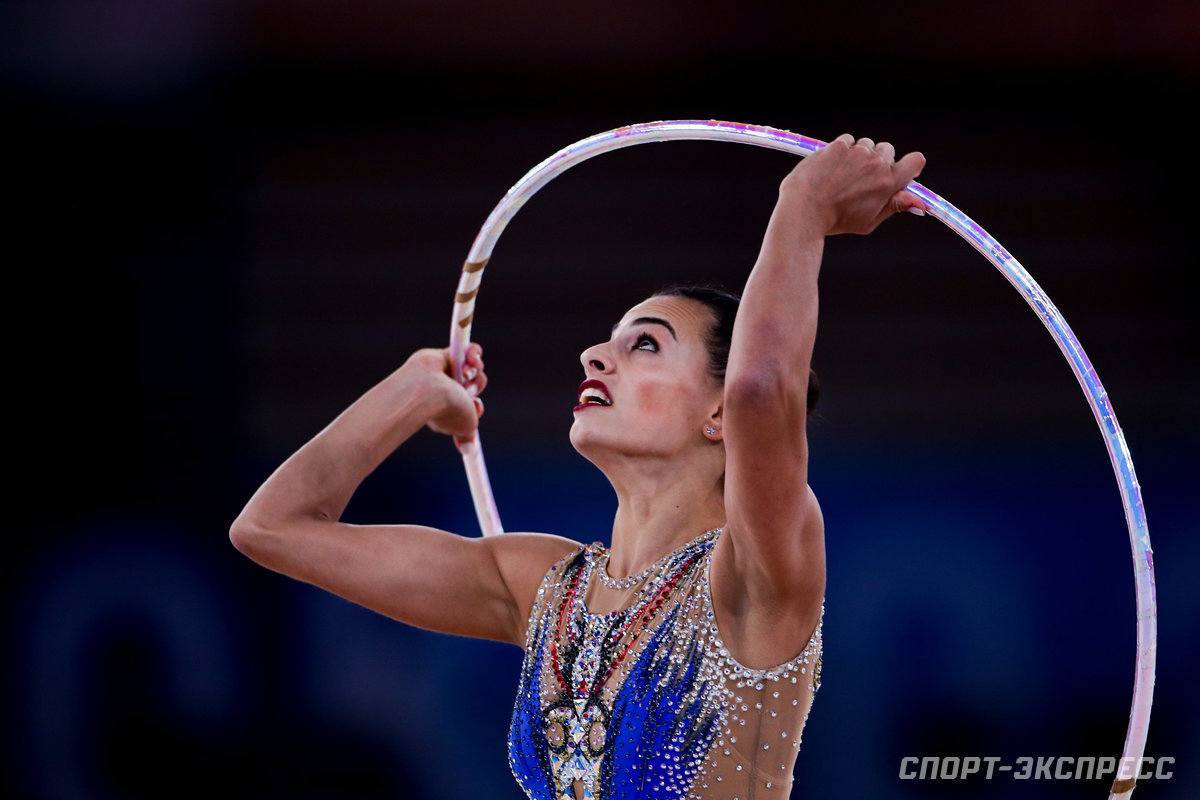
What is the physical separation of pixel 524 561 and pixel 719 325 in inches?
21.5

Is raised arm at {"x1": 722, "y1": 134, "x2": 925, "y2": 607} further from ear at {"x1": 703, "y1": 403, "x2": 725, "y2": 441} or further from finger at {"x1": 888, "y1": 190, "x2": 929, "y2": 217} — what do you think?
ear at {"x1": 703, "y1": 403, "x2": 725, "y2": 441}

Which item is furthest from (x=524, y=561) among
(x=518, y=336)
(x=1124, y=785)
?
(x=518, y=336)

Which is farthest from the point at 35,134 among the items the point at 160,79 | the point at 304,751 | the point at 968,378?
the point at 968,378

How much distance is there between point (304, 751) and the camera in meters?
3.70

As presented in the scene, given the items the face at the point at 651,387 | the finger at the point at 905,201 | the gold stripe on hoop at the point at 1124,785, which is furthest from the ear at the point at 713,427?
the gold stripe on hoop at the point at 1124,785

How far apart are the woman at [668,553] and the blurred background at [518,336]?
4.72 ft

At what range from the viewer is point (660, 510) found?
6.83 ft

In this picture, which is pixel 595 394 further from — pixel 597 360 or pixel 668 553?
pixel 668 553

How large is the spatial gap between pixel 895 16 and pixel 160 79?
2.51 meters

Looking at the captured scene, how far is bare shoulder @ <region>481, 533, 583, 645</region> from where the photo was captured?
2.19 metres

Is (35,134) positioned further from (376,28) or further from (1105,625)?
(1105,625)

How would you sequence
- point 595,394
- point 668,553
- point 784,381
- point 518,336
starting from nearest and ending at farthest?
point 784,381 → point 668,553 → point 595,394 → point 518,336

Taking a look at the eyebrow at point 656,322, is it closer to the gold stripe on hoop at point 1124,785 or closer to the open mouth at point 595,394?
the open mouth at point 595,394

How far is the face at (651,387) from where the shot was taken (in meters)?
2.09
